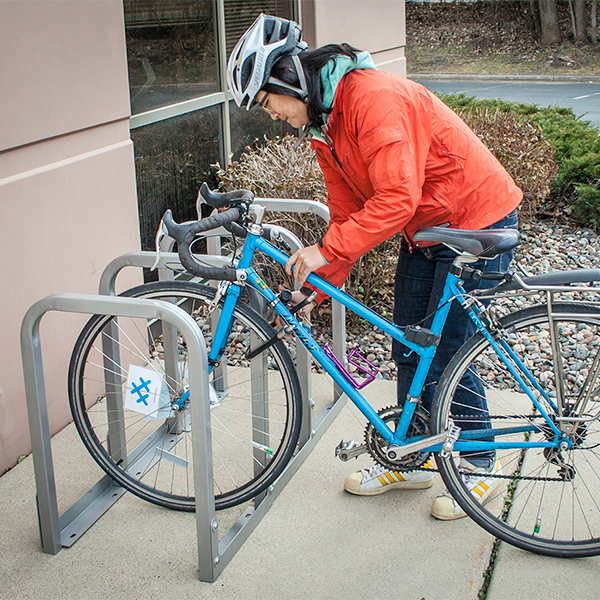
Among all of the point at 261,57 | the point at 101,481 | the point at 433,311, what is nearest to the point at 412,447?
the point at 433,311

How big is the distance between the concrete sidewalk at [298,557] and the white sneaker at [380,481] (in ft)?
0.11

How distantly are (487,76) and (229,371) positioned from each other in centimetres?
1979

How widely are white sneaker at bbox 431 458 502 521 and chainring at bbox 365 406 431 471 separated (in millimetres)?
198

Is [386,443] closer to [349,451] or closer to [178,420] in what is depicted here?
[349,451]

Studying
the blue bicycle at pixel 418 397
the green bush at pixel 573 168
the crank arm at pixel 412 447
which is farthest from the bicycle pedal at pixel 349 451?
the green bush at pixel 573 168

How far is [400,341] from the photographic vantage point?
2.58 meters

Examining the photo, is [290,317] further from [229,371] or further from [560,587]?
[229,371]

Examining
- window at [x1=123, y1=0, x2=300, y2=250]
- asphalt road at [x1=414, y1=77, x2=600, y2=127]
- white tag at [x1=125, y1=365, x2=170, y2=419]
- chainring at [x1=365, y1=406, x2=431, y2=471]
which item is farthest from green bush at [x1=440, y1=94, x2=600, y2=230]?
asphalt road at [x1=414, y1=77, x2=600, y2=127]

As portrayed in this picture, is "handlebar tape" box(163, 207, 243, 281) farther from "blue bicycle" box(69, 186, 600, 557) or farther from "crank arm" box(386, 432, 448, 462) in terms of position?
"crank arm" box(386, 432, 448, 462)

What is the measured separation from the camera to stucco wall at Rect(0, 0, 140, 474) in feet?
9.96

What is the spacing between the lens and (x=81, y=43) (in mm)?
3393

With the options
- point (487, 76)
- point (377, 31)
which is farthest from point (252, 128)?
point (487, 76)

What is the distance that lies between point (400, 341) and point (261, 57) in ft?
3.53

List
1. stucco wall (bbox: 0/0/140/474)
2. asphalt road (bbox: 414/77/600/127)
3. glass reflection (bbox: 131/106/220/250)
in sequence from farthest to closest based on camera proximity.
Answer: asphalt road (bbox: 414/77/600/127) → glass reflection (bbox: 131/106/220/250) → stucco wall (bbox: 0/0/140/474)
